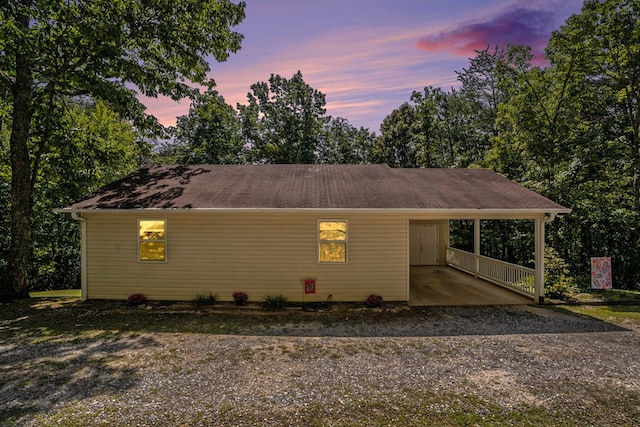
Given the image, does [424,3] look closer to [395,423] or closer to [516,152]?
[395,423]

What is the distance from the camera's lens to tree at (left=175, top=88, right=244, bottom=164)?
966 inches

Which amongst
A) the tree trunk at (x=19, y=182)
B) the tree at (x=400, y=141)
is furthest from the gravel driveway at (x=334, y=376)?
the tree at (x=400, y=141)

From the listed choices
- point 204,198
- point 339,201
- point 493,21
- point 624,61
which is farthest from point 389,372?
point 624,61

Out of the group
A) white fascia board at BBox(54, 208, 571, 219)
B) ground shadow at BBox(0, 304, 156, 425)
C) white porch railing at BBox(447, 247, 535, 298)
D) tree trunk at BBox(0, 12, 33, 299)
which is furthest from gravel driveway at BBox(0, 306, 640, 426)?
tree trunk at BBox(0, 12, 33, 299)

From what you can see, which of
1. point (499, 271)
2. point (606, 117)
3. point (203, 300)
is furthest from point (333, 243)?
point (606, 117)

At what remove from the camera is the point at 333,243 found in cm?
950

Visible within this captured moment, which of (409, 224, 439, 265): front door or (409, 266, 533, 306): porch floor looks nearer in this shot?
(409, 266, 533, 306): porch floor

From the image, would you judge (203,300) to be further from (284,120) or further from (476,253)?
(284,120)

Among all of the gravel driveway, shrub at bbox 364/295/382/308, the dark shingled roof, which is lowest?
the gravel driveway

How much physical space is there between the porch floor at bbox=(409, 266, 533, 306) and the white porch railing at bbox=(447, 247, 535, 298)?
0.21m

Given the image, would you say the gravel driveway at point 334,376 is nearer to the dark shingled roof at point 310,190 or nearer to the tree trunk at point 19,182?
the dark shingled roof at point 310,190

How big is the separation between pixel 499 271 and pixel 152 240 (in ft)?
37.0

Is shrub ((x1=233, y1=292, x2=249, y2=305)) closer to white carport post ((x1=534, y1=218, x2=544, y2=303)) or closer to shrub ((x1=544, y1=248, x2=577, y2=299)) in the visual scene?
white carport post ((x1=534, y1=218, x2=544, y2=303))

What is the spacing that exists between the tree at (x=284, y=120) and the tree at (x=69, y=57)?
50.0 feet
